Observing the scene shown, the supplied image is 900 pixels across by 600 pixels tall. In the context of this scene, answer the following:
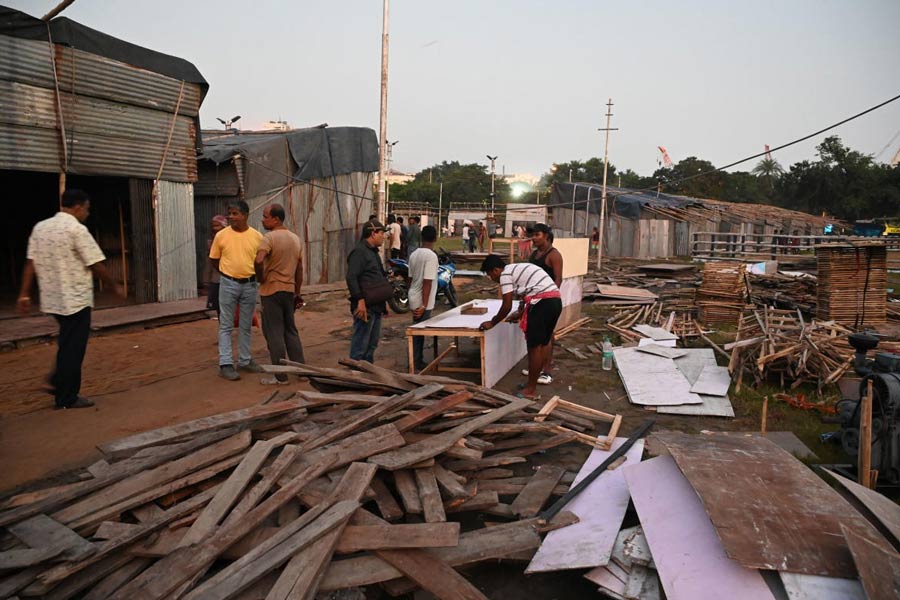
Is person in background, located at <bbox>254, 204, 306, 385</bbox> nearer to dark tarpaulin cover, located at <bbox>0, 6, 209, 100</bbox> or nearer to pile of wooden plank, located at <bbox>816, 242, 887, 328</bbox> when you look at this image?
dark tarpaulin cover, located at <bbox>0, 6, 209, 100</bbox>

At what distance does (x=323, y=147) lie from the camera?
14.8 m

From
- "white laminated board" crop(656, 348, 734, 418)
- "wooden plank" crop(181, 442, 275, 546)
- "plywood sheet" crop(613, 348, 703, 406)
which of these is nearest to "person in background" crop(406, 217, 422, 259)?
"plywood sheet" crop(613, 348, 703, 406)

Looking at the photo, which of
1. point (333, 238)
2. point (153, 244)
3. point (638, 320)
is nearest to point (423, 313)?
point (638, 320)

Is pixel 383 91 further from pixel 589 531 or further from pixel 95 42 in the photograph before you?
pixel 589 531

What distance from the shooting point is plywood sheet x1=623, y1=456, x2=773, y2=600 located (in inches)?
102

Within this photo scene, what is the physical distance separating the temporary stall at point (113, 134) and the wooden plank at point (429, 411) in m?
8.10

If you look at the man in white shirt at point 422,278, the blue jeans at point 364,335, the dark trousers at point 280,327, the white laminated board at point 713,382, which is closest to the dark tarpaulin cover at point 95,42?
the dark trousers at point 280,327

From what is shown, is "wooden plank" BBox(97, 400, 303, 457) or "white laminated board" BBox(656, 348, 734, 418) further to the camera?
"white laminated board" BBox(656, 348, 734, 418)

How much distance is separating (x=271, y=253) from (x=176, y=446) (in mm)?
2715

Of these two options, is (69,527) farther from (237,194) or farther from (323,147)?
(323,147)

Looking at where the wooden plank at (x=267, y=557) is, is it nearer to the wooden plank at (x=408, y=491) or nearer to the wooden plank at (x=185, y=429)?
the wooden plank at (x=408, y=491)

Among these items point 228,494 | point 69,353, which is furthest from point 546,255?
point 69,353

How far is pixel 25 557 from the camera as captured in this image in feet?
8.68

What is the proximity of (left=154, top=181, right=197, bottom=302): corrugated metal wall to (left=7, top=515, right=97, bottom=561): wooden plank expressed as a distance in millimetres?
8637
